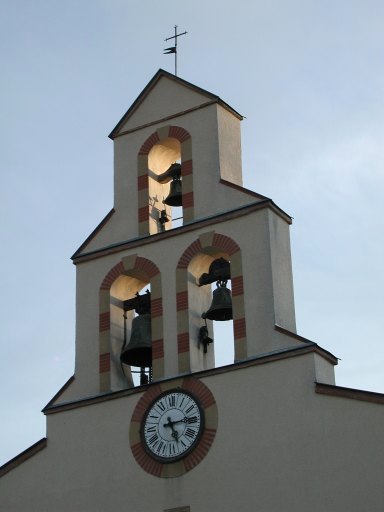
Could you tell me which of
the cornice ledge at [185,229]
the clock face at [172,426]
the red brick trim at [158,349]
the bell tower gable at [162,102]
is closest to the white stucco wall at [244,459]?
the clock face at [172,426]

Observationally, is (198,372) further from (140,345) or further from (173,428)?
(140,345)

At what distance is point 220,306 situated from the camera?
24.4m

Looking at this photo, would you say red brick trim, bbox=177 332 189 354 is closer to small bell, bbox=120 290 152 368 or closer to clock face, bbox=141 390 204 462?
small bell, bbox=120 290 152 368

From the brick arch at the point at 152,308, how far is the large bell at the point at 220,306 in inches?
32.4

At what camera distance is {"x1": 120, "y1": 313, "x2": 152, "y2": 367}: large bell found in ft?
81.0

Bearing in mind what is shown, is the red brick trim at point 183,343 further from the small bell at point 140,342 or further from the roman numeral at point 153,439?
the roman numeral at point 153,439

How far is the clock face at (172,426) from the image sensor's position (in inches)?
920

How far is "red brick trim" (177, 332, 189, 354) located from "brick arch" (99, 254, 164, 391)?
0.99 feet

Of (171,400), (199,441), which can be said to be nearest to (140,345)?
(171,400)

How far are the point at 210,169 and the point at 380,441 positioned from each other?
610 centimetres

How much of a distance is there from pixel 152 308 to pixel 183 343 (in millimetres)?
971

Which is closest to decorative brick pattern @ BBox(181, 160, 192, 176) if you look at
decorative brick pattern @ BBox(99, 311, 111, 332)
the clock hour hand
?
decorative brick pattern @ BBox(99, 311, 111, 332)

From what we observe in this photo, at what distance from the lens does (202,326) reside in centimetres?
2466

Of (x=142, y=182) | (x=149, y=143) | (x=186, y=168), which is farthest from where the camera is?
(x=149, y=143)
